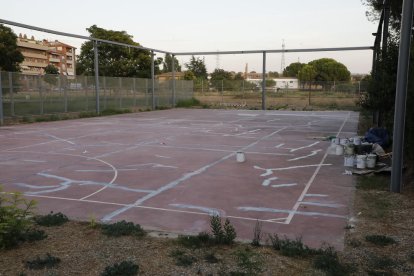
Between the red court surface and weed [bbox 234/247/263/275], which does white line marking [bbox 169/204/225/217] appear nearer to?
the red court surface

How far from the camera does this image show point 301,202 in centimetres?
711

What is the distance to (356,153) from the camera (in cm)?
1087

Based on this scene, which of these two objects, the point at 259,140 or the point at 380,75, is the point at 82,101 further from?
the point at 380,75

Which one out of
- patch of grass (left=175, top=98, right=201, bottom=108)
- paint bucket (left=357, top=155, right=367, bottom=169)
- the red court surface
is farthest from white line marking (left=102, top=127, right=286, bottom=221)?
patch of grass (left=175, top=98, right=201, bottom=108)

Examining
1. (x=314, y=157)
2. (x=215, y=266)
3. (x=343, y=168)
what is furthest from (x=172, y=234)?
(x=314, y=157)

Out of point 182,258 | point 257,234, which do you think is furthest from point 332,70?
point 182,258

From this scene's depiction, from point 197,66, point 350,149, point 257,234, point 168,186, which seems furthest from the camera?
point 197,66

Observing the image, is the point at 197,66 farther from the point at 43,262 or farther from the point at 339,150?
the point at 43,262

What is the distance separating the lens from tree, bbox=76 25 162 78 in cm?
4747

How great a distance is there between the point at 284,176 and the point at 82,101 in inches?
819

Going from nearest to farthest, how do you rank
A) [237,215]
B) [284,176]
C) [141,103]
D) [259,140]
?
[237,215] → [284,176] → [259,140] → [141,103]

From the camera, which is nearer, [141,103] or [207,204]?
[207,204]

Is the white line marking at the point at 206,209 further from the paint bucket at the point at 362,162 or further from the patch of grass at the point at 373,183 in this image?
the paint bucket at the point at 362,162

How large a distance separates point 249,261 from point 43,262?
7.25ft
